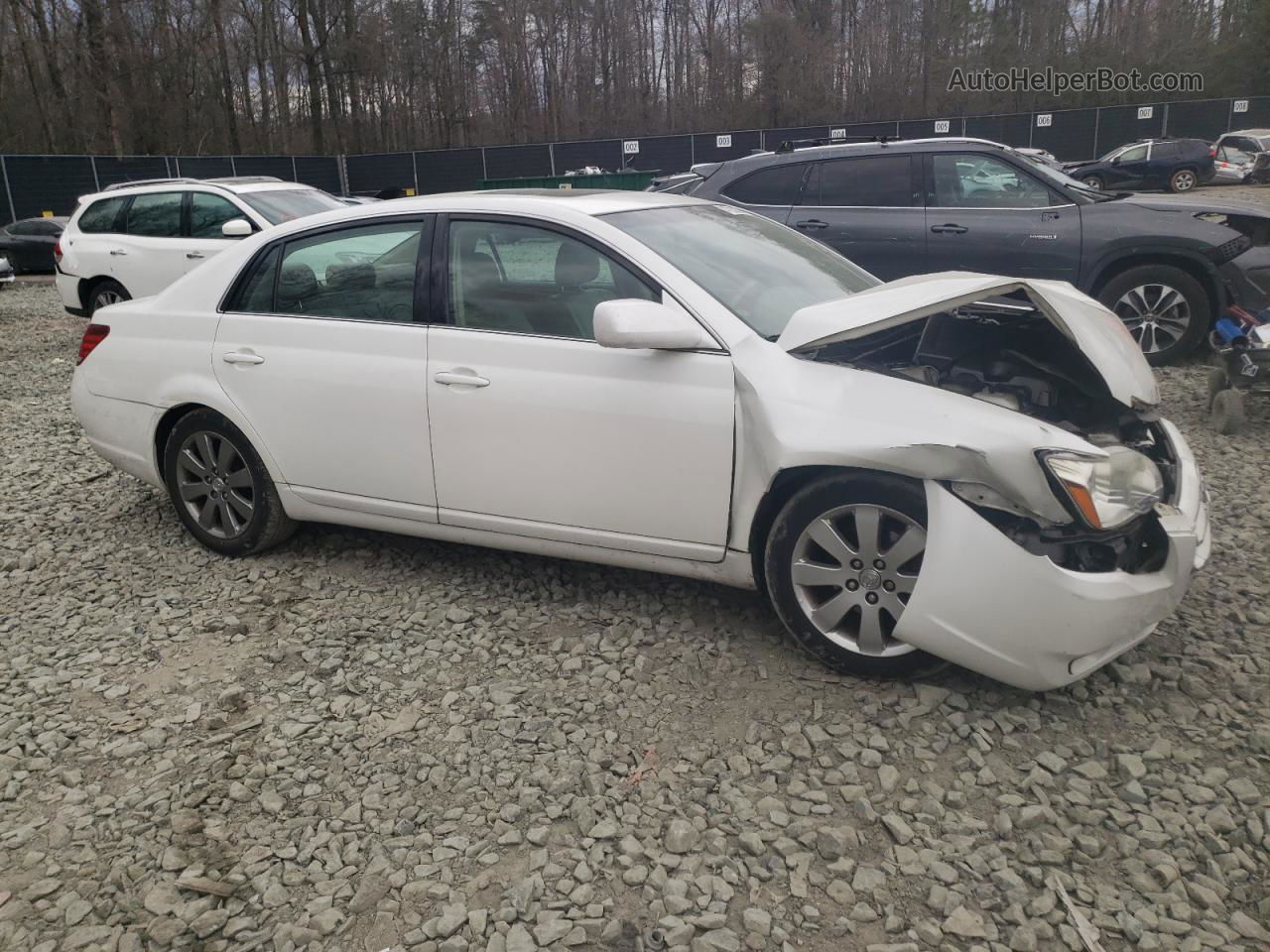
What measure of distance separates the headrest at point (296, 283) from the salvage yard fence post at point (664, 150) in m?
27.1

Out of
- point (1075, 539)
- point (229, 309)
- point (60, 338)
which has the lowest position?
point (60, 338)

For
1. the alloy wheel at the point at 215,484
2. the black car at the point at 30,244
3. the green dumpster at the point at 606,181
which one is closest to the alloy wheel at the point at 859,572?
the alloy wheel at the point at 215,484

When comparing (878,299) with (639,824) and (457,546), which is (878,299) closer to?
(639,824)

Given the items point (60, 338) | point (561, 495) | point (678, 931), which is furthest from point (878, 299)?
point (60, 338)

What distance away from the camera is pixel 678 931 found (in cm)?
242

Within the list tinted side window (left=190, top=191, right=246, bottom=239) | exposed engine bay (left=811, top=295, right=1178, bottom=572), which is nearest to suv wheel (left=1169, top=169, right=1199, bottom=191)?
tinted side window (left=190, top=191, right=246, bottom=239)

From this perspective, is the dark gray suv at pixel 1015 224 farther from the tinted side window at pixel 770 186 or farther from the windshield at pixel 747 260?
the windshield at pixel 747 260

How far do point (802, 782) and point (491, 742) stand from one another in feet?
3.24

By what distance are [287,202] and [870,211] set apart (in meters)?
5.93

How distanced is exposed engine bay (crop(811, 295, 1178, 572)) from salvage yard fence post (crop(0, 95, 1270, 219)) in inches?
1095

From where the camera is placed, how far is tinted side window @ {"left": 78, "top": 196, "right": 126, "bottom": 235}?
10750 millimetres

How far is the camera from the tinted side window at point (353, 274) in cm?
414

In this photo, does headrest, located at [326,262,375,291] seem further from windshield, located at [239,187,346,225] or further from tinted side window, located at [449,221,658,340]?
windshield, located at [239,187,346,225]

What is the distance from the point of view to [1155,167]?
27.2 meters
